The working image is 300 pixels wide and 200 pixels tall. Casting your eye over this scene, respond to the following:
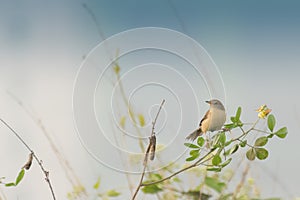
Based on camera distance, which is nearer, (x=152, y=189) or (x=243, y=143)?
(x=243, y=143)

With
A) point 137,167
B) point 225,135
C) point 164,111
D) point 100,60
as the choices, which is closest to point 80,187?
point 137,167

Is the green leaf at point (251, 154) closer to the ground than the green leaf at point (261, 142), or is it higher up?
closer to the ground

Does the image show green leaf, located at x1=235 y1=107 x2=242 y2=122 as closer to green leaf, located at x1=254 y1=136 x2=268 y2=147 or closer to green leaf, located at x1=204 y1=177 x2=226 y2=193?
green leaf, located at x1=254 y1=136 x2=268 y2=147

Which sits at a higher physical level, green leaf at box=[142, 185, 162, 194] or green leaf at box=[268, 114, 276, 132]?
green leaf at box=[142, 185, 162, 194]

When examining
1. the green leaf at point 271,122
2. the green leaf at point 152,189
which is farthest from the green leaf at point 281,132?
the green leaf at point 152,189

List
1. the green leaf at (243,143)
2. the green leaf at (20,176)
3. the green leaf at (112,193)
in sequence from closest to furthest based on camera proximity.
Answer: the green leaf at (243,143) < the green leaf at (20,176) < the green leaf at (112,193)

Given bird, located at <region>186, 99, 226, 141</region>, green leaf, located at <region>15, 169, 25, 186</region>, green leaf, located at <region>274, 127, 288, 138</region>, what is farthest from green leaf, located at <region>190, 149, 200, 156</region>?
green leaf, located at <region>15, 169, 25, 186</region>

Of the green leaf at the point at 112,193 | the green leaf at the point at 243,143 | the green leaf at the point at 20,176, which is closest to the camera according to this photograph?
the green leaf at the point at 243,143

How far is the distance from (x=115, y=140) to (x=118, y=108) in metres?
0.21

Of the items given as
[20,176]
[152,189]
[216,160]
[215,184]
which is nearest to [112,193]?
[152,189]

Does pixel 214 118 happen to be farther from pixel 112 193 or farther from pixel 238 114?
pixel 112 193

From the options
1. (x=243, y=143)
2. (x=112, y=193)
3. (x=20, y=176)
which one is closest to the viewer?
(x=243, y=143)

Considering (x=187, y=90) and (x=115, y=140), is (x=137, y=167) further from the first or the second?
(x=187, y=90)

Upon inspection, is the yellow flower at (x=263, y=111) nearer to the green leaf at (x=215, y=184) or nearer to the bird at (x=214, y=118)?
the bird at (x=214, y=118)
